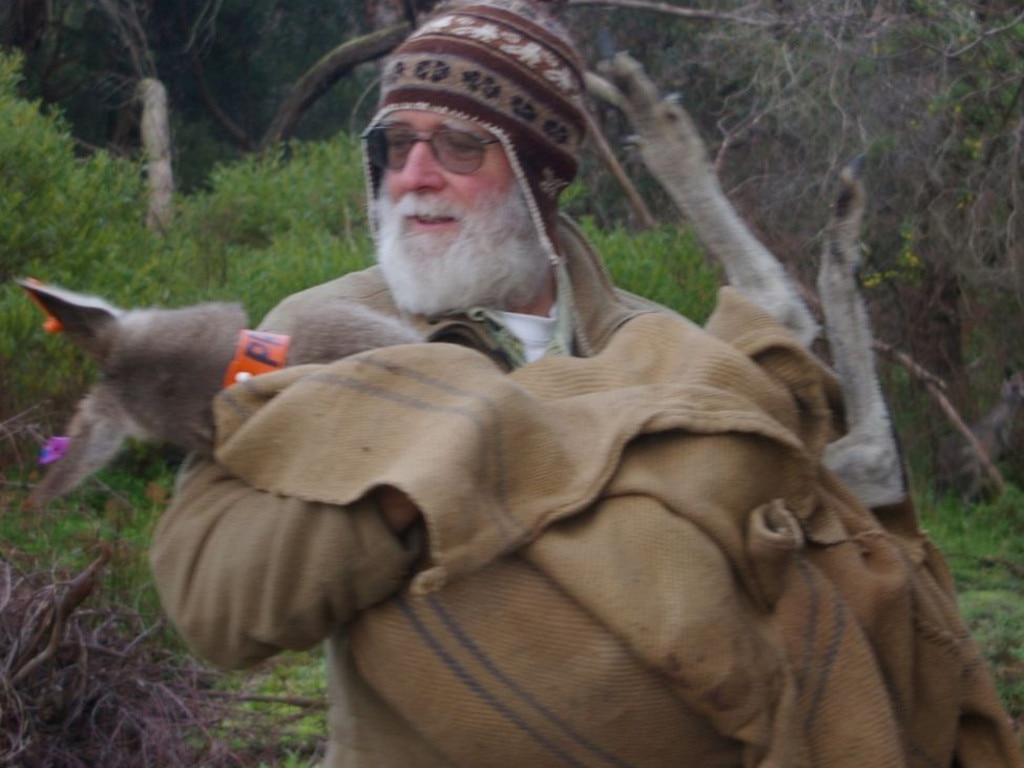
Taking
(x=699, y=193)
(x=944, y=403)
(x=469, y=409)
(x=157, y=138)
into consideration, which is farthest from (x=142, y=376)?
(x=157, y=138)

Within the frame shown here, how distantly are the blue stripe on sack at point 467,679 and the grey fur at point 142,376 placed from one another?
0.33 metres

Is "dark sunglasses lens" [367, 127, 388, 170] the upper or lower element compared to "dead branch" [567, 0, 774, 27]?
upper

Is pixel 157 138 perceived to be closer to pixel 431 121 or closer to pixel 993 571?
pixel 993 571

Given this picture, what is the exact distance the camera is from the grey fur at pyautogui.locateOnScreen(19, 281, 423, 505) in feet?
6.34

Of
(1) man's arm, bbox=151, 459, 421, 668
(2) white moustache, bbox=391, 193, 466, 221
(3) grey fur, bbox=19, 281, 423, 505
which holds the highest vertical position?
(2) white moustache, bbox=391, 193, 466, 221

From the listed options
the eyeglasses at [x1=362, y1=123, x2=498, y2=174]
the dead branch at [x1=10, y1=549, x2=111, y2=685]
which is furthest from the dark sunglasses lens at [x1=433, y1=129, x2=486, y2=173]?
the dead branch at [x1=10, y1=549, x2=111, y2=685]

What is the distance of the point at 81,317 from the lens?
1918mm

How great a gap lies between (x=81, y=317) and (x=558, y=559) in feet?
2.15

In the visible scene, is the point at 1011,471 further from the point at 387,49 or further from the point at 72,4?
the point at 72,4

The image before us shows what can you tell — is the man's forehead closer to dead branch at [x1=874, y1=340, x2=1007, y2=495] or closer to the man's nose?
the man's nose

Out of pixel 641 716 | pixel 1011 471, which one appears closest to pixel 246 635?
pixel 641 716

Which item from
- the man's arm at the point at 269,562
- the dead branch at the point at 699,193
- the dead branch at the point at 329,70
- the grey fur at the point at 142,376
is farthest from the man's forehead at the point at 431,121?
the dead branch at the point at 329,70

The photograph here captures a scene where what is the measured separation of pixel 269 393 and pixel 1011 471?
6830 millimetres

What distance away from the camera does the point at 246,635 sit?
190cm
